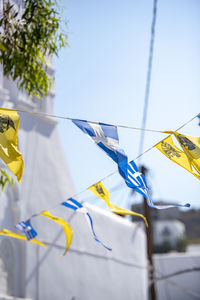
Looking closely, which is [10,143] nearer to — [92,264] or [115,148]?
[115,148]

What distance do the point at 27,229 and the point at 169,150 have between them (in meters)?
3.35

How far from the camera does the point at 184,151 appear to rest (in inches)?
194

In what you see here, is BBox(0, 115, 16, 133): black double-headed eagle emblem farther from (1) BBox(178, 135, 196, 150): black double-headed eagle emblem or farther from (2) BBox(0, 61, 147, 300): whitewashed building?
(2) BBox(0, 61, 147, 300): whitewashed building

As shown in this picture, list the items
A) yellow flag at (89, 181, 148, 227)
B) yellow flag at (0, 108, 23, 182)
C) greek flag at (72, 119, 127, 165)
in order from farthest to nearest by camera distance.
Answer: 1. yellow flag at (89, 181, 148, 227)
2. greek flag at (72, 119, 127, 165)
3. yellow flag at (0, 108, 23, 182)

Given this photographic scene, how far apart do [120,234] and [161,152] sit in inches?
260

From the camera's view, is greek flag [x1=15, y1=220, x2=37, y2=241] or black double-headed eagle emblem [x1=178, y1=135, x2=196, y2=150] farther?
greek flag [x1=15, y1=220, x2=37, y2=241]

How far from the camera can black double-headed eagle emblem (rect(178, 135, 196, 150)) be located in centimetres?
496

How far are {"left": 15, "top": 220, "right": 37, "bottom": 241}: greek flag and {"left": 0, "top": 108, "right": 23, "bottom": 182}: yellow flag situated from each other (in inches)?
121

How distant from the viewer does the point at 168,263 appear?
20.6m

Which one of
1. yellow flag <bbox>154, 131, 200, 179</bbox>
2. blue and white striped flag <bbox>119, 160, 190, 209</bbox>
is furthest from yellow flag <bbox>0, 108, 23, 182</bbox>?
yellow flag <bbox>154, 131, 200, 179</bbox>

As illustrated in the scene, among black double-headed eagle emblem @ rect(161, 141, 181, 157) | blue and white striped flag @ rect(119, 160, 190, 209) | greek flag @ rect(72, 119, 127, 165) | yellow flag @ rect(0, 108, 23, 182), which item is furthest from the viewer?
black double-headed eagle emblem @ rect(161, 141, 181, 157)

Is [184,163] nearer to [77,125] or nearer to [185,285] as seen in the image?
[77,125]

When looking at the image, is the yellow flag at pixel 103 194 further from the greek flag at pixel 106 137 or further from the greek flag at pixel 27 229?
the greek flag at pixel 27 229

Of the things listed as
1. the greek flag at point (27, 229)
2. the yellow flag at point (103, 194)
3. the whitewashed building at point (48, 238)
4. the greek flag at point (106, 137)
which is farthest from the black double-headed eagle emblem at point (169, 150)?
the whitewashed building at point (48, 238)
